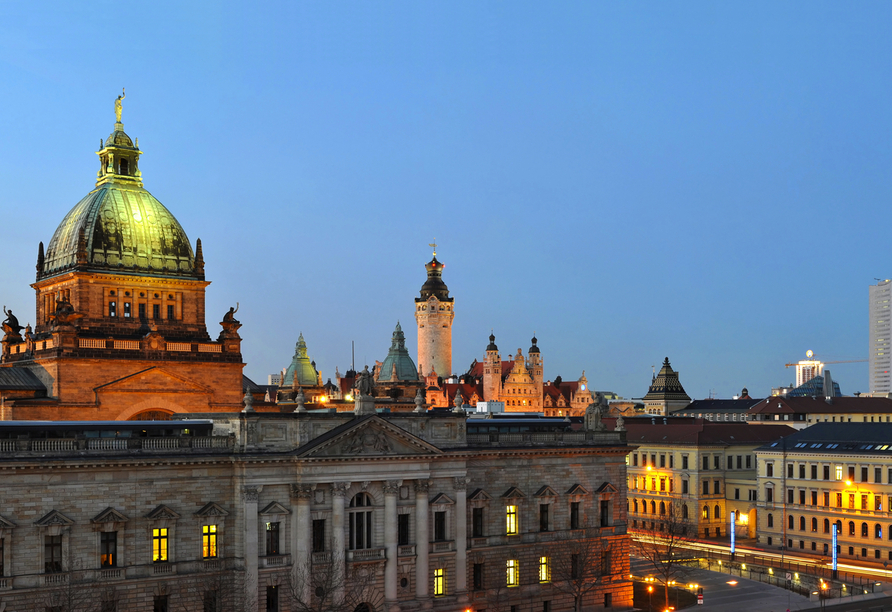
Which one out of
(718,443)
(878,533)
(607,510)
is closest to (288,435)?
(607,510)

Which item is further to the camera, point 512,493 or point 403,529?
point 512,493

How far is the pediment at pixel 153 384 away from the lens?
286ft

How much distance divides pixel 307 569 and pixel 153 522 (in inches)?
411

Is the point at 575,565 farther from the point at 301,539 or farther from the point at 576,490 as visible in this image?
the point at 301,539

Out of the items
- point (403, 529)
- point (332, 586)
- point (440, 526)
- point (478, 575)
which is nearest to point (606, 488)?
point (478, 575)

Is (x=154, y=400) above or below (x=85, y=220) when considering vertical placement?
below

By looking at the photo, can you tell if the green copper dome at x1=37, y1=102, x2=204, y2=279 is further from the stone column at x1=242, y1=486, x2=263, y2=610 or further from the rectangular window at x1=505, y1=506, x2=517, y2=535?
the rectangular window at x1=505, y1=506, x2=517, y2=535

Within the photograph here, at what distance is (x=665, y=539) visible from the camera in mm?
121062

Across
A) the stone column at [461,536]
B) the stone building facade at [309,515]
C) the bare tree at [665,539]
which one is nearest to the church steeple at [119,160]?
the stone building facade at [309,515]

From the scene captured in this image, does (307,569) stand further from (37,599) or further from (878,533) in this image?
(878,533)

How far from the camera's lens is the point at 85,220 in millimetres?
92375

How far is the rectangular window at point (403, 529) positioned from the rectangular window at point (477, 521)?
590cm

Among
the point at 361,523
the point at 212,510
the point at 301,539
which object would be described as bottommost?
the point at 301,539

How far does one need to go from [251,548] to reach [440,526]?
49.3ft
